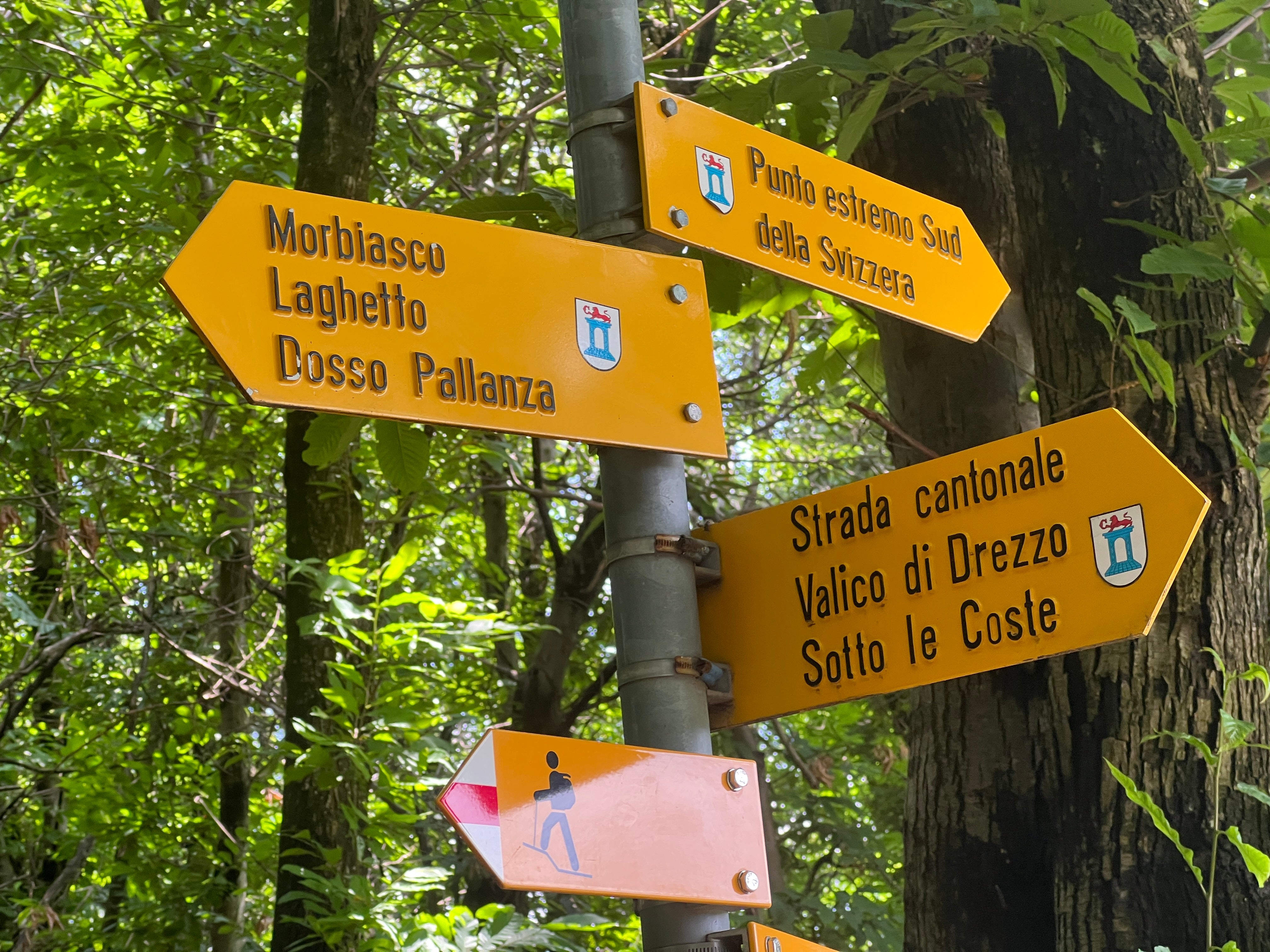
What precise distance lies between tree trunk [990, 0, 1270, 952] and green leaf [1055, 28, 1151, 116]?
573 millimetres

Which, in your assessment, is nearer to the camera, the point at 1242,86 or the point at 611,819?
the point at 611,819

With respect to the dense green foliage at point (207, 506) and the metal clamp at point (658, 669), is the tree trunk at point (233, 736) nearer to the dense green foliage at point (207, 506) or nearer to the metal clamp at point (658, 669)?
the dense green foliage at point (207, 506)

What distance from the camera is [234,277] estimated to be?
1.58m

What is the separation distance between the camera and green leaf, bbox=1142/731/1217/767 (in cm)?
214

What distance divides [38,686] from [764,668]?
6.10 m

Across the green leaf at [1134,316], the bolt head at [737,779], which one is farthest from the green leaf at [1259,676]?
the bolt head at [737,779]

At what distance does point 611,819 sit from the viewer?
1604 mm

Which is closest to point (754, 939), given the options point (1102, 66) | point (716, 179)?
point (716, 179)

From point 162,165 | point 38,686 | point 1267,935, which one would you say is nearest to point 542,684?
point 38,686

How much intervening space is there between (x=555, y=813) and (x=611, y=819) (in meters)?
0.08

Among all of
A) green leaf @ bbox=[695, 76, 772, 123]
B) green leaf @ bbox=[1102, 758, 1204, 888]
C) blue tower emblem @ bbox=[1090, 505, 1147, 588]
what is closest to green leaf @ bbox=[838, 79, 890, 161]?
green leaf @ bbox=[695, 76, 772, 123]

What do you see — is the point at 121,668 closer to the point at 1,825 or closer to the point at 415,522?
the point at 1,825

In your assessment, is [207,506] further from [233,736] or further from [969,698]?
[969,698]

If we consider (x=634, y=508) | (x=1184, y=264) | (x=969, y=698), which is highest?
(x=1184, y=264)
